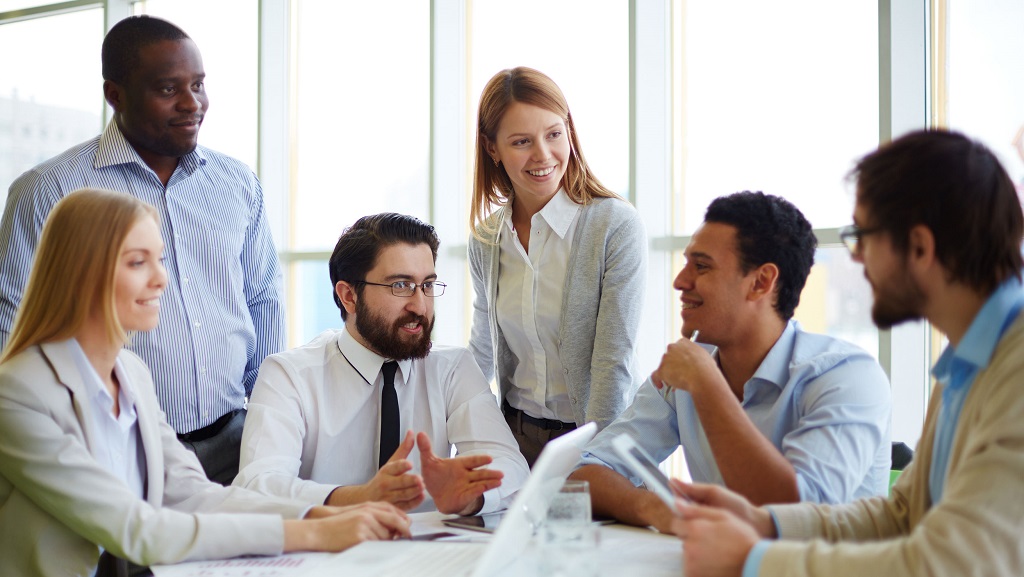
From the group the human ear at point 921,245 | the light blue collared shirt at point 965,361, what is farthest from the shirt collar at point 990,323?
the human ear at point 921,245

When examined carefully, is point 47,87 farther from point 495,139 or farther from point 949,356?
point 949,356

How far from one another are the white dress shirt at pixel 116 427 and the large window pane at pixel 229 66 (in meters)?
4.18

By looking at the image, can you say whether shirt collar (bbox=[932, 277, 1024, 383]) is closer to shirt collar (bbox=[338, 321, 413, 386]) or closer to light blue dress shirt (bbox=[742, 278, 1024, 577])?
light blue dress shirt (bbox=[742, 278, 1024, 577])

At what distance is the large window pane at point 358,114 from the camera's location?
5531mm

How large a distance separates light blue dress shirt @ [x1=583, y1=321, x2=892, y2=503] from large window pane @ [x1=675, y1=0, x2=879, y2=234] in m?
2.24

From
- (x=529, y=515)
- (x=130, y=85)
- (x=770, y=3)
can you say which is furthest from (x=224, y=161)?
(x=770, y=3)

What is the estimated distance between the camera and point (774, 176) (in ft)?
14.5

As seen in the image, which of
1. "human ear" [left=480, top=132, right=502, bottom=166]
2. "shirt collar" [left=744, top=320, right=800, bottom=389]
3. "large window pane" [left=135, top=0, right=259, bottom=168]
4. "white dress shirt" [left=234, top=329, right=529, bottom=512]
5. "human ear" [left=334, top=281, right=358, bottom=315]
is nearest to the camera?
"shirt collar" [left=744, top=320, right=800, bottom=389]

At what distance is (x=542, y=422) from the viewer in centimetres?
295

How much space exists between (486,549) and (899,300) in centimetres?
83

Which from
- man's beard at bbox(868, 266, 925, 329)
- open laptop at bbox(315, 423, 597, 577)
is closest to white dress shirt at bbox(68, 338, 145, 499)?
open laptop at bbox(315, 423, 597, 577)

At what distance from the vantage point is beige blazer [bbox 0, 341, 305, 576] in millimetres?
1737

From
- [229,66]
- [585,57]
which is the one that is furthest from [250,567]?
[229,66]

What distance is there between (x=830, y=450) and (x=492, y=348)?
56.5 inches
